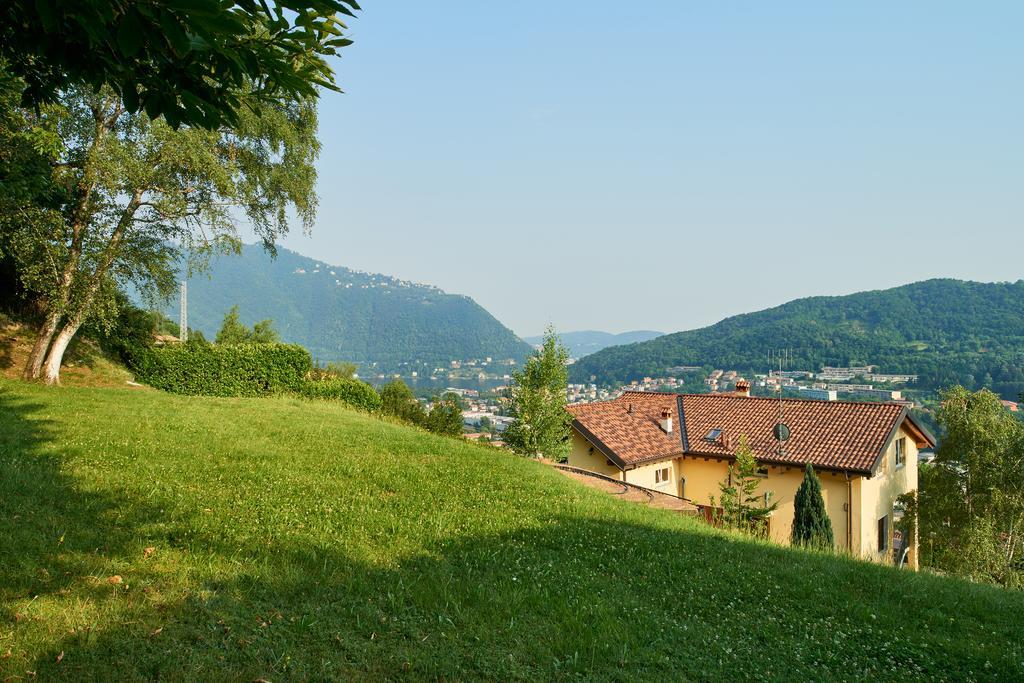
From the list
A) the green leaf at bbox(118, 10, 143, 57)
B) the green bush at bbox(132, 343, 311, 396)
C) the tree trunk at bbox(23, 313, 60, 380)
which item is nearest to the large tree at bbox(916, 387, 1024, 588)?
the green bush at bbox(132, 343, 311, 396)

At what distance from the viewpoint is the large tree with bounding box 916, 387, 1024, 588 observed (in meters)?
21.5

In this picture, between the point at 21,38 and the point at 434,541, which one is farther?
the point at 434,541

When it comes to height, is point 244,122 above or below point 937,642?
above

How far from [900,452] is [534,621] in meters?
27.8

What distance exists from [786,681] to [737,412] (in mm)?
26976

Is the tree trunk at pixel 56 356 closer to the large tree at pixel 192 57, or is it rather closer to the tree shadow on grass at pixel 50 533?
the tree shadow on grass at pixel 50 533

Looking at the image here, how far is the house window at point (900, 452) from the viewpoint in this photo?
26688 millimetres

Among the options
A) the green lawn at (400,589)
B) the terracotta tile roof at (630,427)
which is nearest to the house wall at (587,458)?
the terracotta tile roof at (630,427)

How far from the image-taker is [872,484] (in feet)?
80.0

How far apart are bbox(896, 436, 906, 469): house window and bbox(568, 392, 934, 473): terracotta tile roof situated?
100cm

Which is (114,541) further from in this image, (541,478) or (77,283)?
(77,283)

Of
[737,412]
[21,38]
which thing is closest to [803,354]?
[737,412]

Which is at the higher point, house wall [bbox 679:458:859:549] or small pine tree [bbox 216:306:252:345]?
small pine tree [bbox 216:306:252:345]

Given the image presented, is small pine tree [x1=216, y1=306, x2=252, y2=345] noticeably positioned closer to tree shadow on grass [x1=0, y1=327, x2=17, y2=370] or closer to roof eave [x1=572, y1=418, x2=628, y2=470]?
tree shadow on grass [x1=0, y1=327, x2=17, y2=370]
